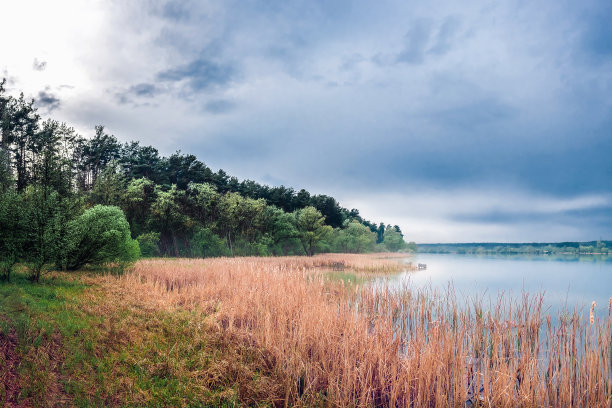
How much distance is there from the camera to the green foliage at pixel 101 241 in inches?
596

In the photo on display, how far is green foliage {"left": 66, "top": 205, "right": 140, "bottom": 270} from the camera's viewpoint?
15.1 meters

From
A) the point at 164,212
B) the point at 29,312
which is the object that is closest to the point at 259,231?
the point at 164,212

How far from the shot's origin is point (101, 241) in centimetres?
1550

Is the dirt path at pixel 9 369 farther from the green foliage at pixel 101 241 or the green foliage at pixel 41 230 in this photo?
the green foliage at pixel 101 241

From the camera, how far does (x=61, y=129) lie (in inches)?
1639

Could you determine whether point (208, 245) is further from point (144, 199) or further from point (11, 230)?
point (11, 230)

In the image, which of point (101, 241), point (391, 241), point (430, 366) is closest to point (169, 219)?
point (101, 241)

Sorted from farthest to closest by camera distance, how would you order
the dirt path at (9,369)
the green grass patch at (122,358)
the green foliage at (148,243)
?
the green foliage at (148,243) → the green grass patch at (122,358) → the dirt path at (9,369)

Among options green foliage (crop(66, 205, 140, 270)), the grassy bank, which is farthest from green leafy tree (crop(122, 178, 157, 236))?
the grassy bank

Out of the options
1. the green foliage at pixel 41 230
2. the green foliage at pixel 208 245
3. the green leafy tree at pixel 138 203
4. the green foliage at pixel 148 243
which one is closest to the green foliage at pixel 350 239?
the green foliage at pixel 208 245

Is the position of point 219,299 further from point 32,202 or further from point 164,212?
point 164,212

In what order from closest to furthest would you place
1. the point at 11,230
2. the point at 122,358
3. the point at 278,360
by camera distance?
the point at 278,360, the point at 122,358, the point at 11,230

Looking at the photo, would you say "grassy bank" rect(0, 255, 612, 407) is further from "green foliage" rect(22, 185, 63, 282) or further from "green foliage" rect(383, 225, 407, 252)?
"green foliage" rect(383, 225, 407, 252)

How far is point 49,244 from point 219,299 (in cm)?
645
